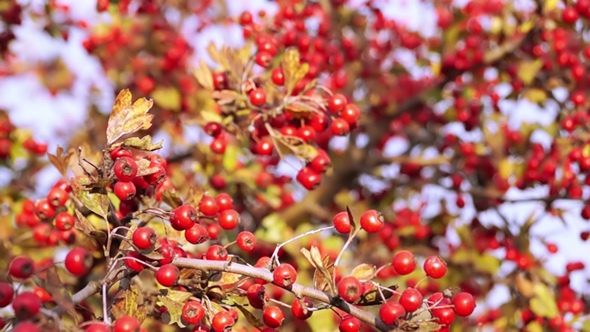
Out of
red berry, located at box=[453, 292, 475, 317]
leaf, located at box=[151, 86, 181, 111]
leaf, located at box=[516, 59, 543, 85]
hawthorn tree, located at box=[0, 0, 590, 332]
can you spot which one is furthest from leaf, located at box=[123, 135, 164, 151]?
leaf, located at box=[151, 86, 181, 111]

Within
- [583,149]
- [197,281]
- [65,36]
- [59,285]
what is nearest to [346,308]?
[197,281]

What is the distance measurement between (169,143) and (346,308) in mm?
5145

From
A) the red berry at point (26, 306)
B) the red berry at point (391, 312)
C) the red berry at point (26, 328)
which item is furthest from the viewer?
the red berry at point (391, 312)

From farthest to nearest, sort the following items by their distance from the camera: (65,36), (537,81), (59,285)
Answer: (537,81)
(65,36)
(59,285)

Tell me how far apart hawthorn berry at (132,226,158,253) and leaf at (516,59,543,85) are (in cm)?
418

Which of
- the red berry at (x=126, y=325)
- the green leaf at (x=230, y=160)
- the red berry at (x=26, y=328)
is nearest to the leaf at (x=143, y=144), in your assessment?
the red berry at (x=126, y=325)

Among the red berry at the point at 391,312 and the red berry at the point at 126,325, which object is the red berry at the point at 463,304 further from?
the red berry at the point at 126,325

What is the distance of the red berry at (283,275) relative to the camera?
1.98 metres

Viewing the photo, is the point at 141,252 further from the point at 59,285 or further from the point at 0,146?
the point at 0,146

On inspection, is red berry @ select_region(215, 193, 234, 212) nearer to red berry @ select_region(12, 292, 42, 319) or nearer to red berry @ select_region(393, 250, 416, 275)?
red berry @ select_region(393, 250, 416, 275)

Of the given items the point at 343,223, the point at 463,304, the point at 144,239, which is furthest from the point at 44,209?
the point at 463,304

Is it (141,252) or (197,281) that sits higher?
(141,252)

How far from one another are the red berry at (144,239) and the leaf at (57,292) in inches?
10.3

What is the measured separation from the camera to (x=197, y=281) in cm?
216
